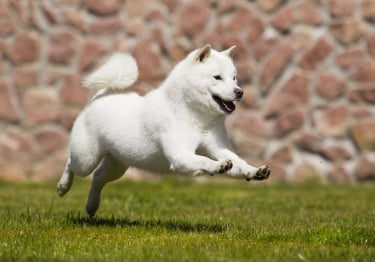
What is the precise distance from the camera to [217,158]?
4.88 meters

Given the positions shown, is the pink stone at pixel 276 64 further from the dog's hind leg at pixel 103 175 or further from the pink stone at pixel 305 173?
the dog's hind leg at pixel 103 175

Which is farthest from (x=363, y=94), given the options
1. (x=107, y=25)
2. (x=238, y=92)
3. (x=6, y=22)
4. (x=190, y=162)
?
(x=190, y=162)

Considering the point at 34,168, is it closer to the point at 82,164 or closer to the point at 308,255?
the point at 82,164

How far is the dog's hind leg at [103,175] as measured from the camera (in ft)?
18.6

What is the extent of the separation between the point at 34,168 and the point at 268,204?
382 centimetres

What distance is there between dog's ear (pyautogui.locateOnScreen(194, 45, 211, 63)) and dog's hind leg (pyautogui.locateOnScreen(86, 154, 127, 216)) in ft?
3.50

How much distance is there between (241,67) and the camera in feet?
31.7

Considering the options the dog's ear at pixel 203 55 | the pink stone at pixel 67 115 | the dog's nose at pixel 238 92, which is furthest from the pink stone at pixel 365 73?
the dog's nose at pixel 238 92

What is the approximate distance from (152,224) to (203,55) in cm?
117

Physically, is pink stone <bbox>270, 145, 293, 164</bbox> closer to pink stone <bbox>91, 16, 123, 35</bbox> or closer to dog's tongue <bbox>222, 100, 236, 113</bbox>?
pink stone <bbox>91, 16, 123, 35</bbox>

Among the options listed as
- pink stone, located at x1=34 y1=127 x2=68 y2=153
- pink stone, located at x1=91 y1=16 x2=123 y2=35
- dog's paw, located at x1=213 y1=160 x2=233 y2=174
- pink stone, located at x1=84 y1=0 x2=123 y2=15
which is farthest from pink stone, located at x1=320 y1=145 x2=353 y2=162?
dog's paw, located at x1=213 y1=160 x2=233 y2=174

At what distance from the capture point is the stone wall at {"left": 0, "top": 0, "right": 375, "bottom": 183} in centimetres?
944

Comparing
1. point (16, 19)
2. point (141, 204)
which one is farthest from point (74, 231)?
point (16, 19)

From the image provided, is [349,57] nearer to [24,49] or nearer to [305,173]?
[305,173]
